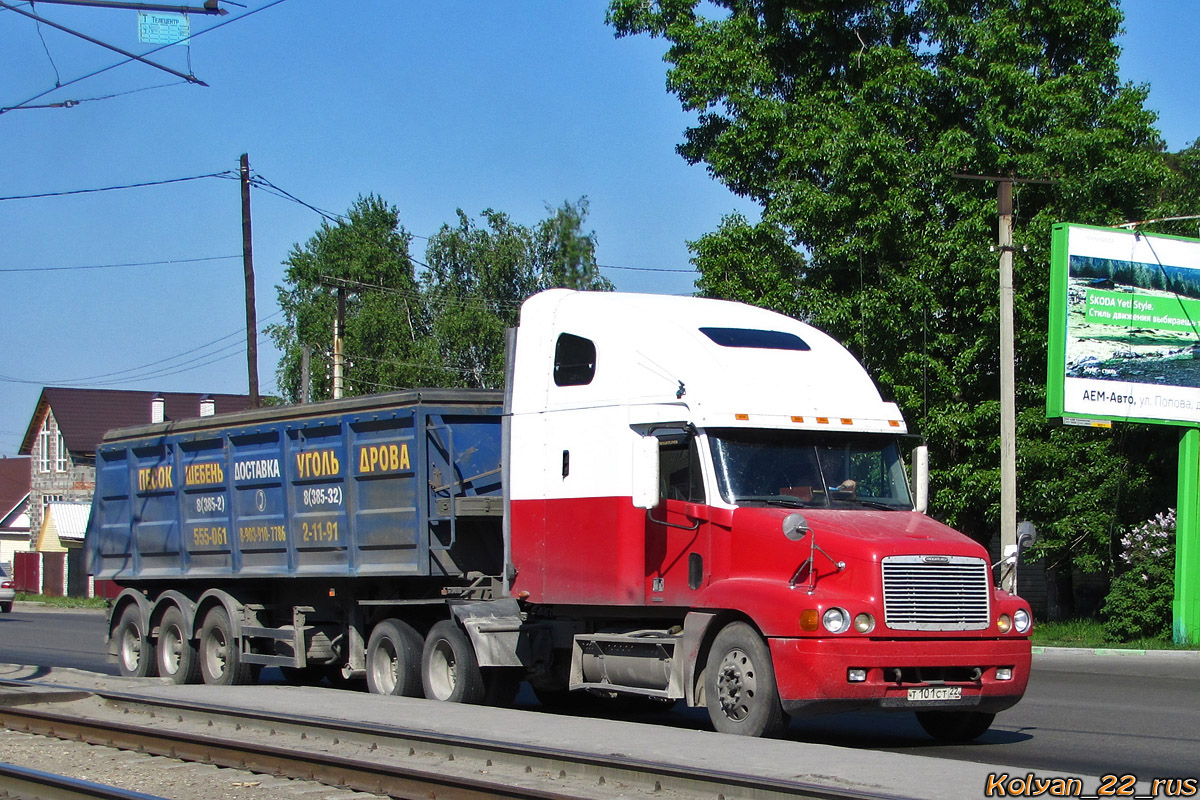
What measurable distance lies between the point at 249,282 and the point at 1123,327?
2155 cm

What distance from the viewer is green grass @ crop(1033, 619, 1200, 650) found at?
23156 mm

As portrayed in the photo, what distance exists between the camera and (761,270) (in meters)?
28.4

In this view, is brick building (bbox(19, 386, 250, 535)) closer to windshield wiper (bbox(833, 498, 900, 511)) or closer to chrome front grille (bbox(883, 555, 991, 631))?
windshield wiper (bbox(833, 498, 900, 511))

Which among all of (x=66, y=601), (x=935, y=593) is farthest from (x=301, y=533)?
(x=66, y=601)

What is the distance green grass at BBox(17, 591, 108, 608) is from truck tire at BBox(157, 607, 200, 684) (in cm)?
3188

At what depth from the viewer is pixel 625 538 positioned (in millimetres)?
12055

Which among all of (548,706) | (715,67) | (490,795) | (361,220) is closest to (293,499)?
(548,706)

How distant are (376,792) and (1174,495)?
21.3m

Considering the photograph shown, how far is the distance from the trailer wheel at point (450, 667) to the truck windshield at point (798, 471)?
11.8 feet

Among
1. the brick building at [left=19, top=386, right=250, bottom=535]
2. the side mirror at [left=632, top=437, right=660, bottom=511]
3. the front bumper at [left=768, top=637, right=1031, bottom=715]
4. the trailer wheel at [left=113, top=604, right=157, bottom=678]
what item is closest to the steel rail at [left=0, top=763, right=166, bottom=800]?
the side mirror at [left=632, top=437, right=660, bottom=511]

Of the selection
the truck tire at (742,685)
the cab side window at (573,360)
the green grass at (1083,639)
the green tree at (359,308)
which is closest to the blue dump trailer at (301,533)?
the cab side window at (573,360)

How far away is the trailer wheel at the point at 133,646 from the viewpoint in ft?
59.8

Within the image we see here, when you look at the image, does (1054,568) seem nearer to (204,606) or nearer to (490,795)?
(204,606)

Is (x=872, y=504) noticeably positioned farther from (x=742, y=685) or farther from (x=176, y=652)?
(x=176, y=652)
